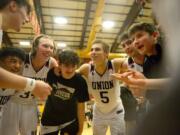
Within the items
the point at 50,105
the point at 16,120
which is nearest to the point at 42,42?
the point at 50,105

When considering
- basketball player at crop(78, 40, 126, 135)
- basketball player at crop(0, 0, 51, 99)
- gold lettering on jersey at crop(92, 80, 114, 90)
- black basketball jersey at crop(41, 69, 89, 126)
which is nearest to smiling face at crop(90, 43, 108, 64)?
basketball player at crop(78, 40, 126, 135)

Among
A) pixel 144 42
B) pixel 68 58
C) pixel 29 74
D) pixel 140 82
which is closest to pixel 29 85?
pixel 140 82

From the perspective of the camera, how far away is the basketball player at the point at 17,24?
1960 mm

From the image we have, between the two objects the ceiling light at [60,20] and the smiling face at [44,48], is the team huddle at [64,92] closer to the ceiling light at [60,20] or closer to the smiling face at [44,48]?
the smiling face at [44,48]

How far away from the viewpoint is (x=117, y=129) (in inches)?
187

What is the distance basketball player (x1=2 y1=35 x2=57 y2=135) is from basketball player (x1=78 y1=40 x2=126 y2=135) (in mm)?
722

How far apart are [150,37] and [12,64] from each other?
199cm

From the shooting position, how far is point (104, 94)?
484 cm

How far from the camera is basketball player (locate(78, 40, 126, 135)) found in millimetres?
4785

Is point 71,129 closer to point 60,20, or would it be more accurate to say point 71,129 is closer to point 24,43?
point 60,20

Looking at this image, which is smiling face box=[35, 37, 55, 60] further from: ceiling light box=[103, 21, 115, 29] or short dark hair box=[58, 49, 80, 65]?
ceiling light box=[103, 21, 115, 29]

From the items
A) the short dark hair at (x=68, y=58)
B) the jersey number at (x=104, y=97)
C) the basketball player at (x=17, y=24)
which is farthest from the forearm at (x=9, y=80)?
the jersey number at (x=104, y=97)

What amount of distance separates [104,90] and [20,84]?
2908 mm

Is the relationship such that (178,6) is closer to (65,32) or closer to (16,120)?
(16,120)
